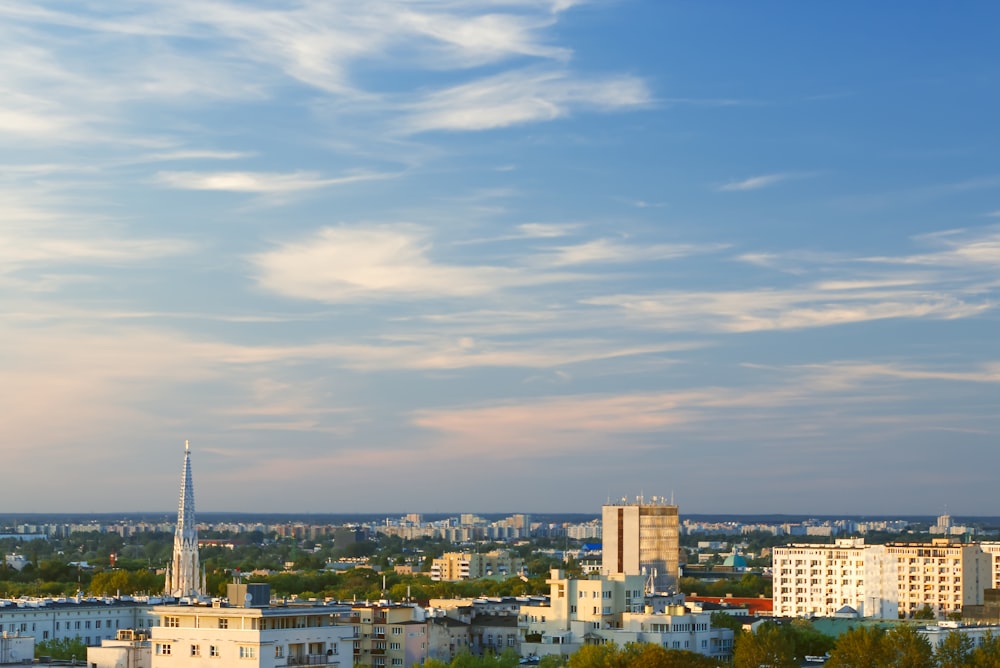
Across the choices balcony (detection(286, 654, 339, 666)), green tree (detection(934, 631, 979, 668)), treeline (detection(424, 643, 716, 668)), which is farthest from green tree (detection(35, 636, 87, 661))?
green tree (detection(934, 631, 979, 668))

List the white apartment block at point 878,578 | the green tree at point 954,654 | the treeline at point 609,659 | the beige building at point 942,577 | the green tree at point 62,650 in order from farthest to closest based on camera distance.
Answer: the beige building at point 942,577
the white apartment block at point 878,578
the green tree at point 62,650
the green tree at point 954,654
the treeline at point 609,659

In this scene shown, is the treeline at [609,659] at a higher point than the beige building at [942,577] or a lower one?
lower

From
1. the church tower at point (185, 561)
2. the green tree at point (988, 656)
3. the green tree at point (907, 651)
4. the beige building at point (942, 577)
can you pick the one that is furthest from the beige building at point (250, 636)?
the beige building at point (942, 577)

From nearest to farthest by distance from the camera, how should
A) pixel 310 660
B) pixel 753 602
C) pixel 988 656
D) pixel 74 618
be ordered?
pixel 310 660, pixel 988 656, pixel 74 618, pixel 753 602

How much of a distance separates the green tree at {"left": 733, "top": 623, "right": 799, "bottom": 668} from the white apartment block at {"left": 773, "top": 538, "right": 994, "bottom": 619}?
75445 millimetres

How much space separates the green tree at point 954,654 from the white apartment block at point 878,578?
7906cm

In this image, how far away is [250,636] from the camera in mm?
75812

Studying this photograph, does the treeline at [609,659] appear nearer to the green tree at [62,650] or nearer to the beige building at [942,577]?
the green tree at [62,650]

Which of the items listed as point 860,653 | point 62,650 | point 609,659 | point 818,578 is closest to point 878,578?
point 818,578

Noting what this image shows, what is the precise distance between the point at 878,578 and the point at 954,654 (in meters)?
88.9

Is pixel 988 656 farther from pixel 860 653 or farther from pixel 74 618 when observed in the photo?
pixel 74 618

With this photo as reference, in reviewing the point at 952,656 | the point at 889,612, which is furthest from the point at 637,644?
the point at 889,612

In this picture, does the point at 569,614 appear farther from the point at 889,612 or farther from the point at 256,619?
the point at 889,612

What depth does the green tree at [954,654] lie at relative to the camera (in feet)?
309
